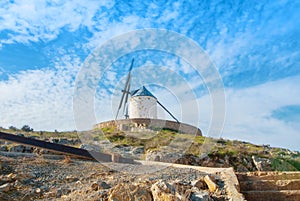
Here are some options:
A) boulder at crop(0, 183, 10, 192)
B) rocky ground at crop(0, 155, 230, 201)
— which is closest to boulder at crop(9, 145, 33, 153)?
rocky ground at crop(0, 155, 230, 201)

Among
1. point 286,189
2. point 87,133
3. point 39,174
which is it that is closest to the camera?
point 286,189

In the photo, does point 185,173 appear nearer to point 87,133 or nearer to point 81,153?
point 81,153

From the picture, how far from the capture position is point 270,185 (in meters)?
10.4

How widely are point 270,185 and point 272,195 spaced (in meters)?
0.63

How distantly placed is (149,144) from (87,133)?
17.9ft

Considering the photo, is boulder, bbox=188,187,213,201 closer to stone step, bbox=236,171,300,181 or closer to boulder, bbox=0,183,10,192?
stone step, bbox=236,171,300,181

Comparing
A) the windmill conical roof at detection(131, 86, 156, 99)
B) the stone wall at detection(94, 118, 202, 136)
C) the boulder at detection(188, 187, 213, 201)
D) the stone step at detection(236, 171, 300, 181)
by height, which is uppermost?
the windmill conical roof at detection(131, 86, 156, 99)

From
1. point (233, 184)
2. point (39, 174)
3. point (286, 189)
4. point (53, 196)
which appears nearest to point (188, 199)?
point (233, 184)

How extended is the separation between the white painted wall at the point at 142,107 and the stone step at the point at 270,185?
2768 cm

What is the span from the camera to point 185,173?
1255cm

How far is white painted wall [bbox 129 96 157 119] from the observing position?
38375 mm

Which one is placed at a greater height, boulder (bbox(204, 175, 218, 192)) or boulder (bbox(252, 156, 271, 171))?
boulder (bbox(252, 156, 271, 171))

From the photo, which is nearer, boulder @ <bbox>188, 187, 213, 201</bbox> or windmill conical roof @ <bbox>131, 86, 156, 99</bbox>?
boulder @ <bbox>188, 187, 213, 201</bbox>

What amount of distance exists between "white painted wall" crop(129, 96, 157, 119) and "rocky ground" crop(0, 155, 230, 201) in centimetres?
2443
